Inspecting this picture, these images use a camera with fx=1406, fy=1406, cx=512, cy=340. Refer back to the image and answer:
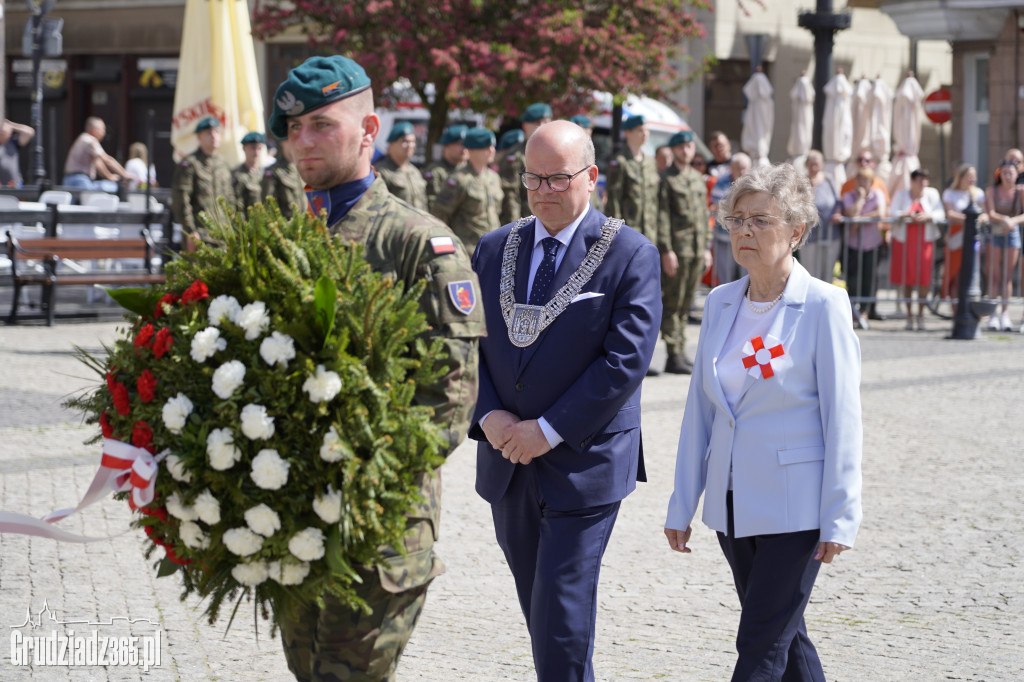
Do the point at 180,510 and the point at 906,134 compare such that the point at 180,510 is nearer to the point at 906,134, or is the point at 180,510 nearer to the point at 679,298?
the point at 679,298

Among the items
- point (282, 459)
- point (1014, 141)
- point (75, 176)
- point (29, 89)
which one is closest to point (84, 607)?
point (282, 459)

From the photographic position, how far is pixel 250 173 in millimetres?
14594

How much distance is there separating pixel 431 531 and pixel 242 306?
73 centimetres

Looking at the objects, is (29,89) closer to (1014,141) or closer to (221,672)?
(1014,141)

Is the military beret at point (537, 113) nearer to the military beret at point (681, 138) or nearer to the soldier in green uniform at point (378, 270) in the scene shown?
the military beret at point (681, 138)

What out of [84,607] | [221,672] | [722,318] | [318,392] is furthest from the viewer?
[84,607]

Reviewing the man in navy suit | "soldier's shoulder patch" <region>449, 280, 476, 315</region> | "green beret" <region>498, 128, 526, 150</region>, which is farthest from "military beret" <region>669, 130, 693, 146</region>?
"soldier's shoulder patch" <region>449, 280, 476, 315</region>

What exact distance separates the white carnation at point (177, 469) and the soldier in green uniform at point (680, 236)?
969 centimetres

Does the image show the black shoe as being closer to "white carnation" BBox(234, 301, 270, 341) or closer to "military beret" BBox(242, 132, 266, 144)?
"military beret" BBox(242, 132, 266, 144)

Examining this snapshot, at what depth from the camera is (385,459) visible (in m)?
2.87

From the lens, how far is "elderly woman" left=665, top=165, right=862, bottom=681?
12.6 feet

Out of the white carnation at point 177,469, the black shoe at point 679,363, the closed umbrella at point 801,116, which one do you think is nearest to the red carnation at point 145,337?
the white carnation at point 177,469

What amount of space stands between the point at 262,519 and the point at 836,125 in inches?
775

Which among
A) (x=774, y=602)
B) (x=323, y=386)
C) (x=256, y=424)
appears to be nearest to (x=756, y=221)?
(x=774, y=602)
